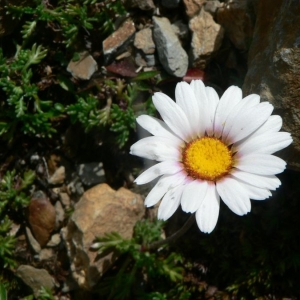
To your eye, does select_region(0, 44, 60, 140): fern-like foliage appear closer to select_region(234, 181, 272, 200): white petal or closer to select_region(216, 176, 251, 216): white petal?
select_region(216, 176, 251, 216): white petal

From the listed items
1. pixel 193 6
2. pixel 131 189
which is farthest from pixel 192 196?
pixel 193 6

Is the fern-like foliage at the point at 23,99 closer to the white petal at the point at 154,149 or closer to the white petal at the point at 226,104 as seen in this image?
the white petal at the point at 154,149

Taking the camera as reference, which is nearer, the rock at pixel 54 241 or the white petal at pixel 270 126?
the white petal at pixel 270 126

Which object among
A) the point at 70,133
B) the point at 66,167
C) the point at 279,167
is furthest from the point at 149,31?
the point at 279,167

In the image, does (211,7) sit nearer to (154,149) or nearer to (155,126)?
(155,126)

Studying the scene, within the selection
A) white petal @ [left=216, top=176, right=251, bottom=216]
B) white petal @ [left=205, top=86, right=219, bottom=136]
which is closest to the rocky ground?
white petal @ [left=205, top=86, right=219, bottom=136]

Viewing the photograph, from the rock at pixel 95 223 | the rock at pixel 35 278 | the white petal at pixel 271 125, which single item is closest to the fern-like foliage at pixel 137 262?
the rock at pixel 95 223
